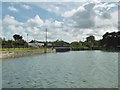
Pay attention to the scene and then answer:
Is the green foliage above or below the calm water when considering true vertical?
above

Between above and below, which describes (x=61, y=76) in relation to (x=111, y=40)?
below

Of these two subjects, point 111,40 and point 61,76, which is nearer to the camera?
point 61,76

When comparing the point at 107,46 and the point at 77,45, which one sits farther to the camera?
the point at 77,45

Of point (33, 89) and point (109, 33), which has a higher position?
point (109, 33)

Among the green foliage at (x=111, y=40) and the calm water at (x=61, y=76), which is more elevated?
the green foliage at (x=111, y=40)

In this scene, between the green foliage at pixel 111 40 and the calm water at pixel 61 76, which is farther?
the green foliage at pixel 111 40

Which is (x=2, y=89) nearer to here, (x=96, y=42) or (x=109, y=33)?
(x=109, y=33)

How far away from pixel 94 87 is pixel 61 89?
221cm

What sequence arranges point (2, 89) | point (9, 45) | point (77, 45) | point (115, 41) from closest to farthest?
point (2, 89)
point (9, 45)
point (115, 41)
point (77, 45)

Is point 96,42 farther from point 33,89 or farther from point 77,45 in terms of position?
point 33,89

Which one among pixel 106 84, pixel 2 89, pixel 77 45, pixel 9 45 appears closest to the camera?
pixel 2 89

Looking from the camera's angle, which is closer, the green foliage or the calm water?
the calm water

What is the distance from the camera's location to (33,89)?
14.8 meters

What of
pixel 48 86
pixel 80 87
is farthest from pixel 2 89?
pixel 80 87
